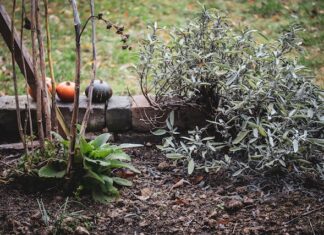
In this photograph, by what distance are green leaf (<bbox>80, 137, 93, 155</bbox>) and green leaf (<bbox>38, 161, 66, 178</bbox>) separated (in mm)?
159

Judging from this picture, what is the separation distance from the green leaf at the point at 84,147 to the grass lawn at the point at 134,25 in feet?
5.86

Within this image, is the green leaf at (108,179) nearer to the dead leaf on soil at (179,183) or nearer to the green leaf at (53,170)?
the green leaf at (53,170)

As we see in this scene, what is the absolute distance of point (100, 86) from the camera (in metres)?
3.40

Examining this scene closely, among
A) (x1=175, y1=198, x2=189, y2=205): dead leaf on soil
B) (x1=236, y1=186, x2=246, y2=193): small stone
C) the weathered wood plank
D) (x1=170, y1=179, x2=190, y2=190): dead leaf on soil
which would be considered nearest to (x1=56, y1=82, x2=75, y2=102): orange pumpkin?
the weathered wood plank

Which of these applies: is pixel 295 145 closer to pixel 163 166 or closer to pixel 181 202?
pixel 181 202

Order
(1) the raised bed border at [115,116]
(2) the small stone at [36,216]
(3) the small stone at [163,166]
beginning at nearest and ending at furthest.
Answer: (2) the small stone at [36,216] < (3) the small stone at [163,166] < (1) the raised bed border at [115,116]

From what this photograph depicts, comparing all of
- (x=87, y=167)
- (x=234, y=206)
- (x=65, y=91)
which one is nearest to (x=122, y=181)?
(x=87, y=167)

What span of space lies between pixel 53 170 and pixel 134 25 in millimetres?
3743

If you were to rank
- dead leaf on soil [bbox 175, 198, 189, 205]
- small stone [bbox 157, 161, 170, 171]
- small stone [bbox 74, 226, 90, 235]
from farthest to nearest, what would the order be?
small stone [bbox 157, 161, 170, 171] < dead leaf on soil [bbox 175, 198, 189, 205] < small stone [bbox 74, 226, 90, 235]

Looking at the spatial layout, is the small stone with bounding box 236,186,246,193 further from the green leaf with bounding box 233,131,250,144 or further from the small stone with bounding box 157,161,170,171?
the small stone with bounding box 157,161,170,171

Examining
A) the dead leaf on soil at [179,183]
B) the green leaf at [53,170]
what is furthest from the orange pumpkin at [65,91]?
the dead leaf on soil at [179,183]

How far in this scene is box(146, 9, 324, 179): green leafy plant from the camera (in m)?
2.71

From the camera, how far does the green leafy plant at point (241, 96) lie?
271 cm

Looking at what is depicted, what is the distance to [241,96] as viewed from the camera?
2898 mm
